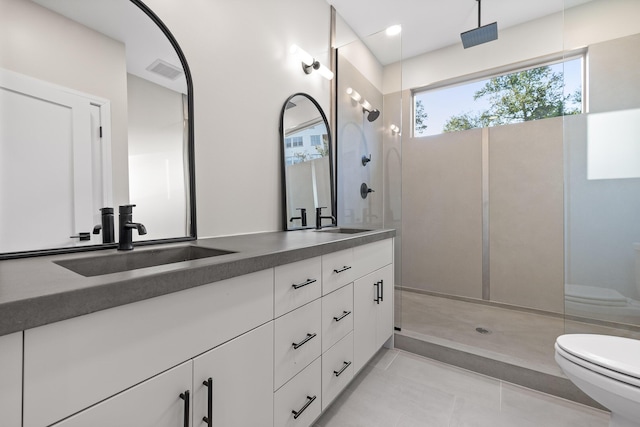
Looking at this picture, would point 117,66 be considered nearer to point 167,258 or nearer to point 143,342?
point 167,258

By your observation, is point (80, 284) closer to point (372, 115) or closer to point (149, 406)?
point (149, 406)

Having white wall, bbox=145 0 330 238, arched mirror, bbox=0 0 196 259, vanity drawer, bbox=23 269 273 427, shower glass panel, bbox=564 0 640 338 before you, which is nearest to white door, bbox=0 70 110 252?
arched mirror, bbox=0 0 196 259

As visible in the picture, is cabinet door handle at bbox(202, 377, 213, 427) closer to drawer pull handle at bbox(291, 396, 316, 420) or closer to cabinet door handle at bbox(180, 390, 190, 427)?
cabinet door handle at bbox(180, 390, 190, 427)

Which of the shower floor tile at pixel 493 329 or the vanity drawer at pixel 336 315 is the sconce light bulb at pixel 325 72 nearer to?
the vanity drawer at pixel 336 315

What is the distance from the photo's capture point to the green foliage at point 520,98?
2.79 m

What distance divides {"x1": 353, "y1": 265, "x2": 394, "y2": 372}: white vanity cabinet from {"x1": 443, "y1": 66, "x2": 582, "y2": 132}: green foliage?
2.18 metres

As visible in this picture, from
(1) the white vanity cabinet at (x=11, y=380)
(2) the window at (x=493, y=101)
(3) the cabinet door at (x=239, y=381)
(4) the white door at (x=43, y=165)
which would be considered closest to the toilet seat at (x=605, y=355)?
(3) the cabinet door at (x=239, y=381)

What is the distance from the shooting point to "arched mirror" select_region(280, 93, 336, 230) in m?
2.03

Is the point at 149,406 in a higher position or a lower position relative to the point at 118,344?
lower

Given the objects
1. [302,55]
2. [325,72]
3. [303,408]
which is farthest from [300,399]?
[325,72]

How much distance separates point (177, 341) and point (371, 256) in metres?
1.30

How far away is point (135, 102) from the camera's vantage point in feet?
4.00

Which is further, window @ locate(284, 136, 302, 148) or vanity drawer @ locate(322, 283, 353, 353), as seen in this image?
window @ locate(284, 136, 302, 148)

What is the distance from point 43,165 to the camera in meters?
0.97
